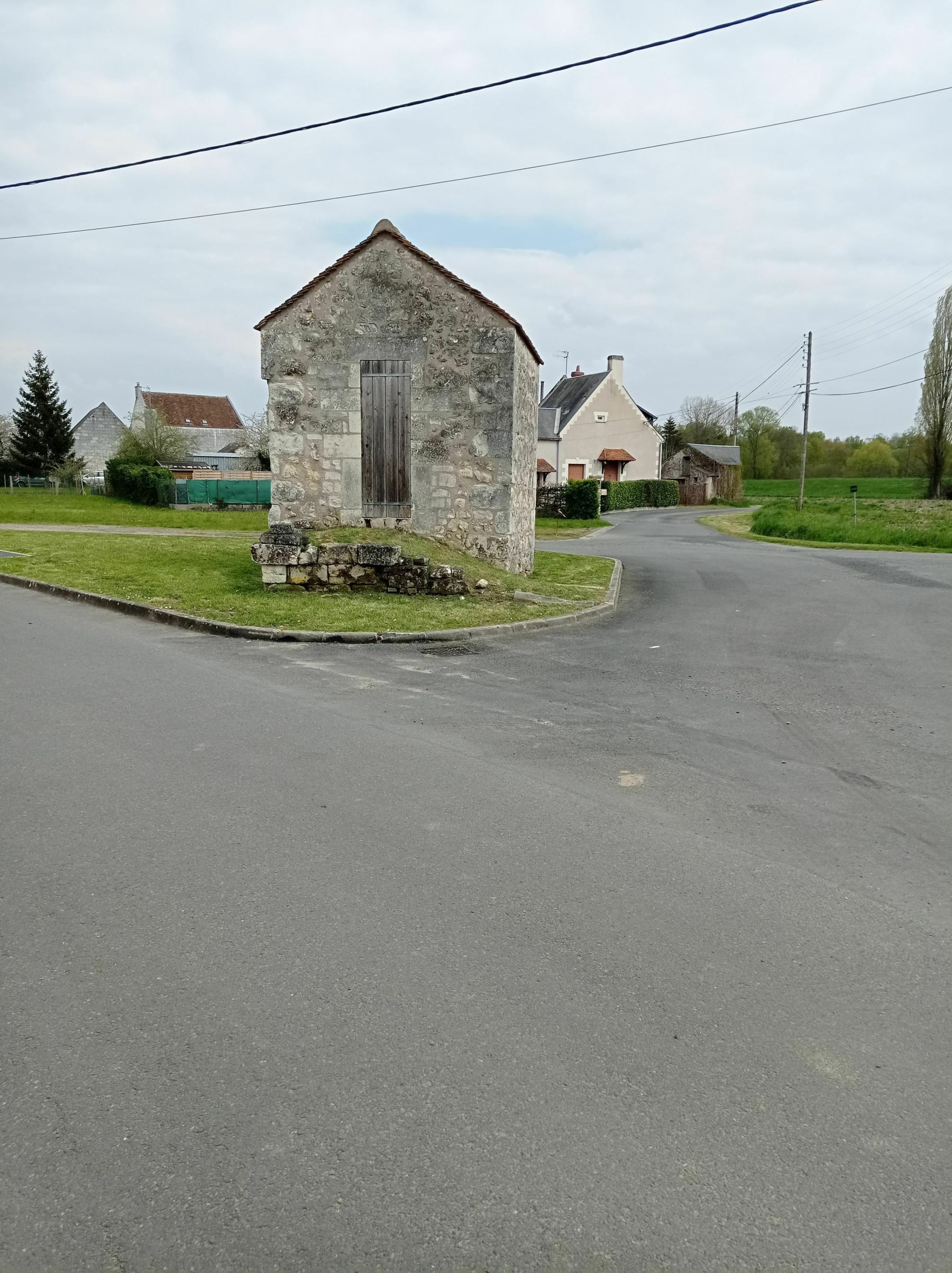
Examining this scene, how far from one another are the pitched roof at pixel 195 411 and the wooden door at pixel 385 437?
212ft

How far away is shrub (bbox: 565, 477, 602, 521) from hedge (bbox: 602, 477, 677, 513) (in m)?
12.7

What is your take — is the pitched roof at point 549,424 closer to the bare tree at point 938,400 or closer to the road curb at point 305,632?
the bare tree at point 938,400

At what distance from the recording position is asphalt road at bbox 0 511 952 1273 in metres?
2.30

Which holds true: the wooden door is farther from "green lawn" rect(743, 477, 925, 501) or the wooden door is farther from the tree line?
the tree line

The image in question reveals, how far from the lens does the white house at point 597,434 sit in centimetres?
6119

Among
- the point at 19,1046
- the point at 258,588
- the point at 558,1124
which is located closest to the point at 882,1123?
the point at 558,1124

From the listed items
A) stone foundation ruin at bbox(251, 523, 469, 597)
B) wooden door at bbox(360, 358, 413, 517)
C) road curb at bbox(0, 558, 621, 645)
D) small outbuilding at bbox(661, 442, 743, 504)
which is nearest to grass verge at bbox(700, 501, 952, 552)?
wooden door at bbox(360, 358, 413, 517)

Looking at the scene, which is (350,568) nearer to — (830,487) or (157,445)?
(157,445)

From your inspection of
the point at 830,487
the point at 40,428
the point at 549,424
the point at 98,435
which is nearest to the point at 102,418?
the point at 98,435

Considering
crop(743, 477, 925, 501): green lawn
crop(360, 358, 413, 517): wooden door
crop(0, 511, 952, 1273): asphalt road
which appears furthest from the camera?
crop(743, 477, 925, 501): green lawn

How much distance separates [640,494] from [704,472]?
19681 mm

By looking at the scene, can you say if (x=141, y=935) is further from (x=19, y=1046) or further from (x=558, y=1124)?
(x=558, y=1124)

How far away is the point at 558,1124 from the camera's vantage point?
2.60 meters

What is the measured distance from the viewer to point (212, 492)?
41.3m
